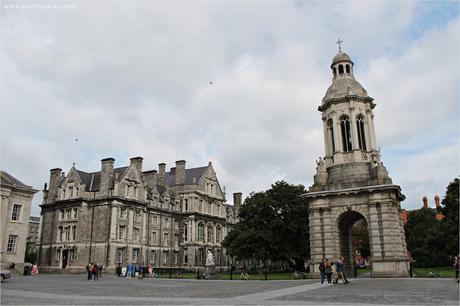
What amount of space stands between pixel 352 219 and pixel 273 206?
16.3 m

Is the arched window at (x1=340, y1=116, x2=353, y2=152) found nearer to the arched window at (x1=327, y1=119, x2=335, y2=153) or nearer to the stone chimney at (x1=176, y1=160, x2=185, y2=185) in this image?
the arched window at (x1=327, y1=119, x2=335, y2=153)

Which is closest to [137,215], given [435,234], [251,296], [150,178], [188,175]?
[150,178]

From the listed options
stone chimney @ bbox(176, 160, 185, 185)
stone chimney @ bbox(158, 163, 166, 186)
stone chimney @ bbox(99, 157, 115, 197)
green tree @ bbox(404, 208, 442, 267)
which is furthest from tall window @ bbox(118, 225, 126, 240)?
green tree @ bbox(404, 208, 442, 267)

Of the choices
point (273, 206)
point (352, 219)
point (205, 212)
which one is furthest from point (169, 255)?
point (352, 219)

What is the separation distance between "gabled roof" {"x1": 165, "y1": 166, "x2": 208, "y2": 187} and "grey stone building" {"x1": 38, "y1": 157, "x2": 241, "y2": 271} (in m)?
0.27

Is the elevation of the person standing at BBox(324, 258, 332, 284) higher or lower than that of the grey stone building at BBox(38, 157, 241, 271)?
lower

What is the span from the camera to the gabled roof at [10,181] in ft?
132

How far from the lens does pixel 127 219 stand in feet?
185

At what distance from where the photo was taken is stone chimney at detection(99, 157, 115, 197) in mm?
55250

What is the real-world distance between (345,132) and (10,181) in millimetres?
33946

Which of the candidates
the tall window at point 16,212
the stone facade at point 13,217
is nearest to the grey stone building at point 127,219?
the stone facade at point 13,217

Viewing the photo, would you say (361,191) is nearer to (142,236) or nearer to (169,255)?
(142,236)

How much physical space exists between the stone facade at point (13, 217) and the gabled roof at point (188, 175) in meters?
32.0

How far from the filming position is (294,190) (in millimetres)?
50812
